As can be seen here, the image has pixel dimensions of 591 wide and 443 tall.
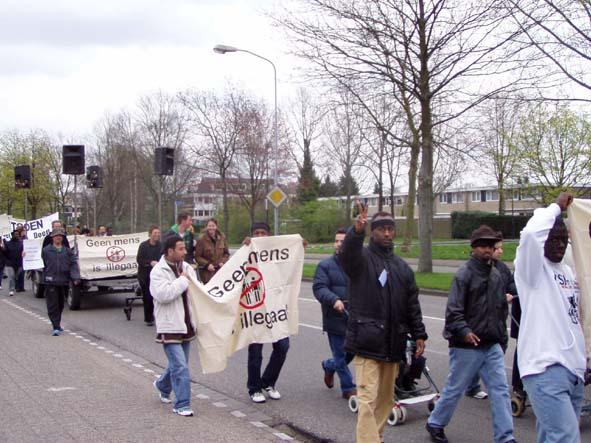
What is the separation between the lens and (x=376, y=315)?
17.7ft

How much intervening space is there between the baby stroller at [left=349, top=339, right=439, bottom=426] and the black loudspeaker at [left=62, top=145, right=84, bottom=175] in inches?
536

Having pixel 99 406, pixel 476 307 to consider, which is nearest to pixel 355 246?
pixel 476 307

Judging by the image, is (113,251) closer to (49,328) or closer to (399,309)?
(49,328)


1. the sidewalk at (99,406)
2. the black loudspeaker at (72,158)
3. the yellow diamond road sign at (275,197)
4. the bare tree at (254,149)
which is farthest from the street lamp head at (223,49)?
the sidewalk at (99,406)

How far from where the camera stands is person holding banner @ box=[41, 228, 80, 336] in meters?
12.5

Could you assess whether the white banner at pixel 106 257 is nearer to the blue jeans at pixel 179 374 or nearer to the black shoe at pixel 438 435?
the blue jeans at pixel 179 374

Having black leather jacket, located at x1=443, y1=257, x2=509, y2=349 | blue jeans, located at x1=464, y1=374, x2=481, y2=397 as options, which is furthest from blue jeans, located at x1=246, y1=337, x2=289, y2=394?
black leather jacket, located at x1=443, y1=257, x2=509, y2=349

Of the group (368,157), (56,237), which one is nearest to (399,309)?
(56,237)

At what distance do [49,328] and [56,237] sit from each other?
2.05m

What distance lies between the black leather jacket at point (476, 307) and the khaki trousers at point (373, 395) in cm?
59

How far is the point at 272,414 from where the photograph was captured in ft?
23.1

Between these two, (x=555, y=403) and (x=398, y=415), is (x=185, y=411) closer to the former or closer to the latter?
(x=398, y=415)

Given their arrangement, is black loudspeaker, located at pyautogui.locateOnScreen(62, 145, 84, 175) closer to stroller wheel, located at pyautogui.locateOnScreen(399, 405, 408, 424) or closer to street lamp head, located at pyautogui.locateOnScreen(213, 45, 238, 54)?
street lamp head, located at pyautogui.locateOnScreen(213, 45, 238, 54)

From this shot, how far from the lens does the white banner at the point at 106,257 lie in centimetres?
1661
